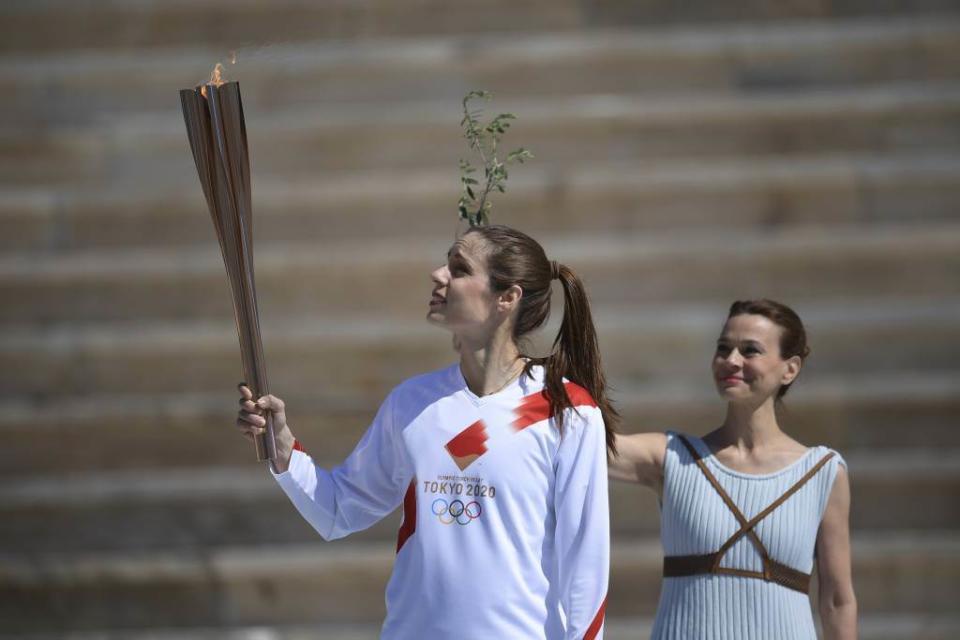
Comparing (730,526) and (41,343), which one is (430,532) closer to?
(730,526)

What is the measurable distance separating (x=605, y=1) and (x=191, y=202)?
2198 millimetres

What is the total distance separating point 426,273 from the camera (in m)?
5.74

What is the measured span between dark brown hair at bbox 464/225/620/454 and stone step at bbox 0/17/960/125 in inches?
135

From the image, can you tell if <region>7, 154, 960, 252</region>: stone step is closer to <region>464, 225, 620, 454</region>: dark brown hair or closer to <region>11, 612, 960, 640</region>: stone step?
<region>11, 612, 960, 640</region>: stone step

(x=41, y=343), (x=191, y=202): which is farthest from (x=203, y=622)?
(x=191, y=202)

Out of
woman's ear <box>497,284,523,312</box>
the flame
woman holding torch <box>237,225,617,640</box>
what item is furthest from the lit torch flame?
woman's ear <box>497,284,523,312</box>

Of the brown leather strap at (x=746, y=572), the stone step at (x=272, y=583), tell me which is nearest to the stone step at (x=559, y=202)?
the stone step at (x=272, y=583)

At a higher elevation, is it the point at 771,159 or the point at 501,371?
the point at 771,159

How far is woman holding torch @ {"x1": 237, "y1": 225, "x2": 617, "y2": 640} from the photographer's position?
2.67 meters

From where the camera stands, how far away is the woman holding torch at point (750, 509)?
3111mm

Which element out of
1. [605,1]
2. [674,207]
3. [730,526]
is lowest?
[730,526]

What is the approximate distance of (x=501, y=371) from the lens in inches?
113

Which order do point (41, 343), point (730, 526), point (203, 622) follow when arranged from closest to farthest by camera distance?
point (730, 526), point (203, 622), point (41, 343)

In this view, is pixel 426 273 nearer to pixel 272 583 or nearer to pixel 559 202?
pixel 559 202
